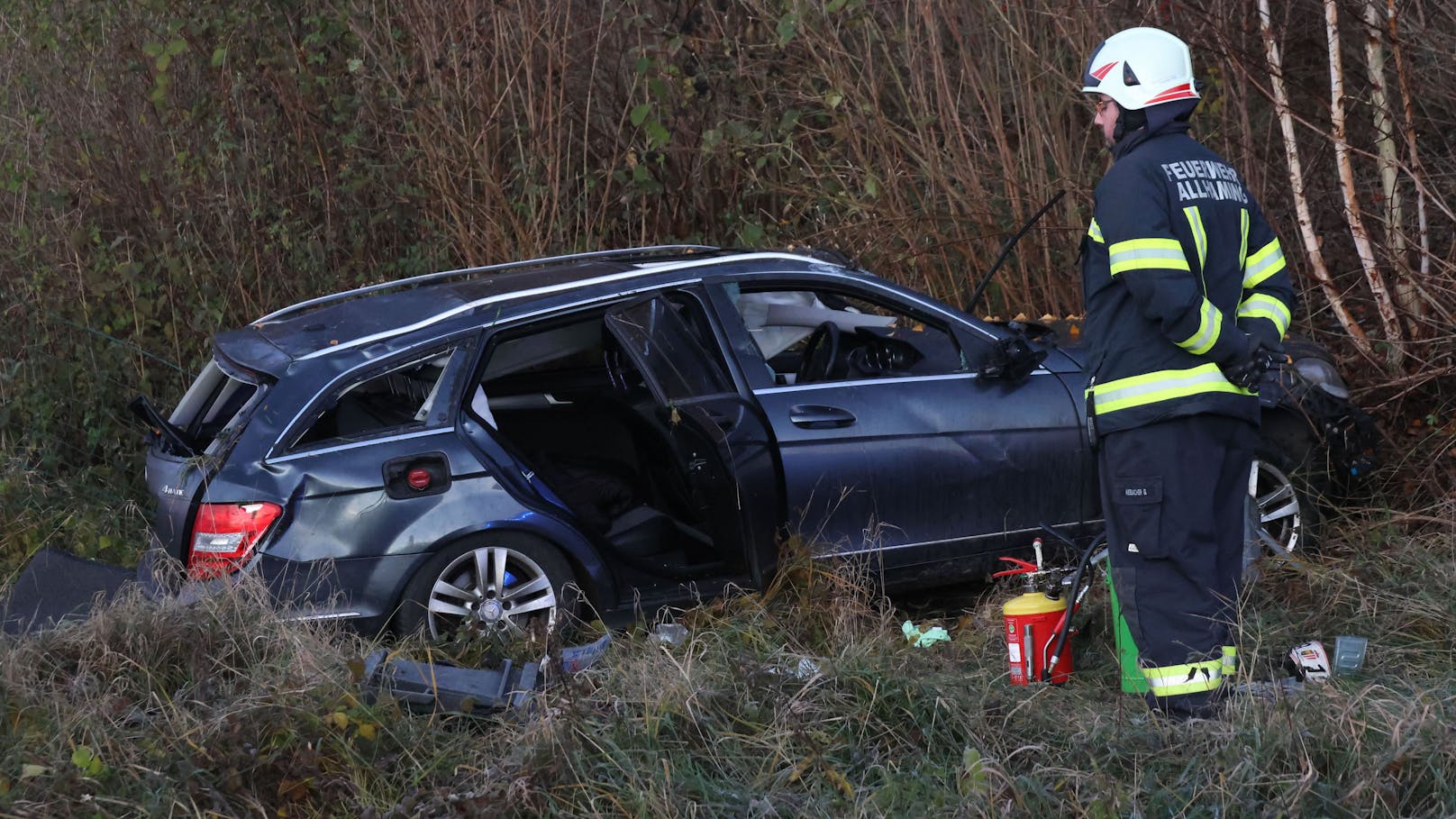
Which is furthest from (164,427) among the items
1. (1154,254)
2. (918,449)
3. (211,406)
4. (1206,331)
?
(1206,331)

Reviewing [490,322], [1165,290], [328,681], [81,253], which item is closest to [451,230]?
[81,253]

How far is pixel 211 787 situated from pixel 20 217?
21.4 ft

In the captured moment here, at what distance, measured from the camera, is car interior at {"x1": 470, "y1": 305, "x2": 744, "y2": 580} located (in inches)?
195

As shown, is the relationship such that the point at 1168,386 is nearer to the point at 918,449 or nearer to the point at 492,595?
the point at 918,449

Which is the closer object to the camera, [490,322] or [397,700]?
[397,700]

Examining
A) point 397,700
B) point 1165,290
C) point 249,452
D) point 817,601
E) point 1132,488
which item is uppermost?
point 1165,290

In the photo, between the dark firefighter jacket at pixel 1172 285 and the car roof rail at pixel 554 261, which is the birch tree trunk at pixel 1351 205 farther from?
the car roof rail at pixel 554 261

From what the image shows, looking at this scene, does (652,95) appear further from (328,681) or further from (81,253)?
(328,681)

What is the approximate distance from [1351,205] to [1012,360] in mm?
1985

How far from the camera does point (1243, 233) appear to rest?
4.07 meters

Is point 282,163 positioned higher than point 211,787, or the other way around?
point 282,163

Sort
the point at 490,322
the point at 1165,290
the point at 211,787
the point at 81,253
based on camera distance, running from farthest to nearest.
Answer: the point at 81,253
the point at 490,322
the point at 1165,290
the point at 211,787

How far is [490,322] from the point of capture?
487 centimetres

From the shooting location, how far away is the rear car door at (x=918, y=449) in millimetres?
5133
